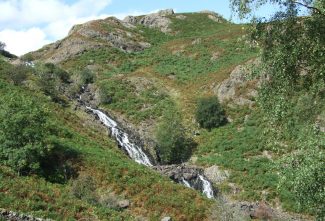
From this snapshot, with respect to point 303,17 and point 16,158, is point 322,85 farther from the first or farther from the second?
point 16,158

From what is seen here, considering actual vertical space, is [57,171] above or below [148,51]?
below

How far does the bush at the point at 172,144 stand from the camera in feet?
154

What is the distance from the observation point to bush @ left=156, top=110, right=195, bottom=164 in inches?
1845

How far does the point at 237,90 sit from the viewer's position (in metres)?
55.4

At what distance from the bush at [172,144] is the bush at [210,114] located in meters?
4.25

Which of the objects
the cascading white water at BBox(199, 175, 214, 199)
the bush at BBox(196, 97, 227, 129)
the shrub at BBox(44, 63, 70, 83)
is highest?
the shrub at BBox(44, 63, 70, 83)

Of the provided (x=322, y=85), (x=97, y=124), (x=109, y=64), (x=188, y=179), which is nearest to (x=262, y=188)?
(x=188, y=179)

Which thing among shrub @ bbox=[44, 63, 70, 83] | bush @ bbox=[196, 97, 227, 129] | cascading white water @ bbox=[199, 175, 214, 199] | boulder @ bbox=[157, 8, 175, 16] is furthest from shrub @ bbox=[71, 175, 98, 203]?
boulder @ bbox=[157, 8, 175, 16]

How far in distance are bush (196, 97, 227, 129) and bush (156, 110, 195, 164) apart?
425 centimetres

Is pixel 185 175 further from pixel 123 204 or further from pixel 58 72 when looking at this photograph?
pixel 58 72

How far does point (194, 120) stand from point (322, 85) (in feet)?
127

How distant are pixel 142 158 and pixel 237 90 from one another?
1663cm

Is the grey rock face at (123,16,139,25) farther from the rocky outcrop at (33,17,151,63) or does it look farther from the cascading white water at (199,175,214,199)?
the cascading white water at (199,175,214,199)

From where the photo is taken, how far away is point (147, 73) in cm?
7025
